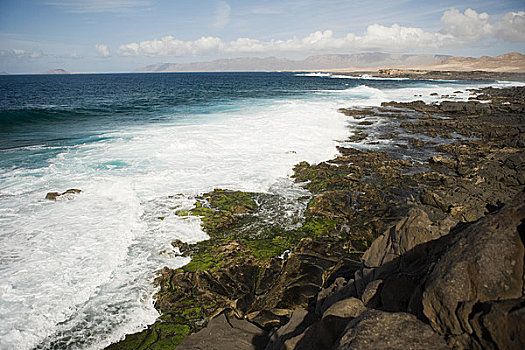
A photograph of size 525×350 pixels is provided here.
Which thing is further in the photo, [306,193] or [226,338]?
[306,193]

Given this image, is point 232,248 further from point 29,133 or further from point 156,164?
point 29,133

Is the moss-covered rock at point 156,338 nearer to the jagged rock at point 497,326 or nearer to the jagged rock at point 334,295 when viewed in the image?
the jagged rock at point 334,295

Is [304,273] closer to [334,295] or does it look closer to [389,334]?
[334,295]

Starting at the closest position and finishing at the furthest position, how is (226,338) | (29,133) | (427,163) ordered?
(226,338)
(427,163)
(29,133)

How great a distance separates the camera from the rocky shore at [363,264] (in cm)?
355

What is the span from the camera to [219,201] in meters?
12.1

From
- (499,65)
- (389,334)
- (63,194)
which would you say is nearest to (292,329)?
(389,334)

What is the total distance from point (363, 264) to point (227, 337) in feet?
9.75

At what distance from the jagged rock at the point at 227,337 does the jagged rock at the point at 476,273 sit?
9.81 feet

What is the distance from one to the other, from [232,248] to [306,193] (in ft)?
16.5

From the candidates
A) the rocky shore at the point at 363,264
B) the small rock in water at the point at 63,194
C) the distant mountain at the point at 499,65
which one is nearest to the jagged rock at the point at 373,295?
the rocky shore at the point at 363,264

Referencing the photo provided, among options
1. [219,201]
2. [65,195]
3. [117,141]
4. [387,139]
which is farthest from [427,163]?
[117,141]

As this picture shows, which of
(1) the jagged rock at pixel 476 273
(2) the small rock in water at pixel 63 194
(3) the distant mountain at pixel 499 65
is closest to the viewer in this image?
(1) the jagged rock at pixel 476 273

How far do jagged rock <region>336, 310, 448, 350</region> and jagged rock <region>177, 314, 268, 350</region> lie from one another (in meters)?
2.25
